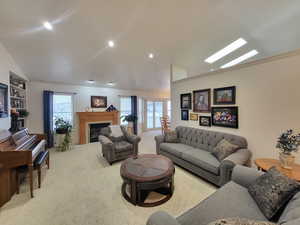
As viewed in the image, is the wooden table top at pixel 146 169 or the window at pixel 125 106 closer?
the wooden table top at pixel 146 169

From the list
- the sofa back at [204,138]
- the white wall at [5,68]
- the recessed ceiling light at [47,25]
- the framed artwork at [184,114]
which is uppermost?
the recessed ceiling light at [47,25]

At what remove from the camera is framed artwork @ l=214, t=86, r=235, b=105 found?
9.62 feet

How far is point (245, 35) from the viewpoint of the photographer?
350 cm

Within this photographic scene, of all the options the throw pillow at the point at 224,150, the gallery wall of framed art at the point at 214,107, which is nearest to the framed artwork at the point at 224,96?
the gallery wall of framed art at the point at 214,107

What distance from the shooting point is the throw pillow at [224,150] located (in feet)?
8.14

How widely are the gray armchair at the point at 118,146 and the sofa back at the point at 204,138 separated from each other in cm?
132

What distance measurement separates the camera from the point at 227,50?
4.20 metres

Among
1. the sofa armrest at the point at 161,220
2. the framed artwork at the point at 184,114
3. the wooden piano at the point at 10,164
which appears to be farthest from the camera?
the framed artwork at the point at 184,114

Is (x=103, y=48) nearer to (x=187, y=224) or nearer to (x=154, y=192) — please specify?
(x=154, y=192)

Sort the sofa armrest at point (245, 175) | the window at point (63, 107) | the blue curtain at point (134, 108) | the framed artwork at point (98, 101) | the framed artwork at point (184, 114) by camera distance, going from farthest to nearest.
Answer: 1. the blue curtain at point (134, 108)
2. the framed artwork at point (98, 101)
3. the window at point (63, 107)
4. the framed artwork at point (184, 114)
5. the sofa armrest at point (245, 175)

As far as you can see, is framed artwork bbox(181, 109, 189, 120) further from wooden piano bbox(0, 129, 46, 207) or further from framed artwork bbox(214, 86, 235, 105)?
wooden piano bbox(0, 129, 46, 207)

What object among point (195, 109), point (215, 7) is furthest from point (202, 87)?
point (215, 7)

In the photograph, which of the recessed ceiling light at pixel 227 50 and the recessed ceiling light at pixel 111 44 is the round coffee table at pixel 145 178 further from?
the recessed ceiling light at pixel 227 50

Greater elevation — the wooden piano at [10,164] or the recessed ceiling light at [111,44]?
the recessed ceiling light at [111,44]
